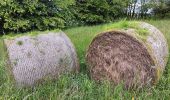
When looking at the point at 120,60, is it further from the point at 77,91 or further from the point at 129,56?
the point at 77,91

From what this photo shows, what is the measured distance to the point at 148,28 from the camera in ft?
21.3

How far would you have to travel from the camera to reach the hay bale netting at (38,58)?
591cm

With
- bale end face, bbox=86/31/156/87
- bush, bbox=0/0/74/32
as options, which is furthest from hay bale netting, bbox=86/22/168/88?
bush, bbox=0/0/74/32

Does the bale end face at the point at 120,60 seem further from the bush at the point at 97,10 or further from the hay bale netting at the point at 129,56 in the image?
the bush at the point at 97,10

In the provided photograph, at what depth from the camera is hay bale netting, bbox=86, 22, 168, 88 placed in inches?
231

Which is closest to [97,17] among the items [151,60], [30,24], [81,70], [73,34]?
[30,24]

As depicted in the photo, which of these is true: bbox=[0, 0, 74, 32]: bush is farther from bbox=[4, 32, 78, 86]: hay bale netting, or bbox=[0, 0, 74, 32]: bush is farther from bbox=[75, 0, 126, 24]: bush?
bbox=[4, 32, 78, 86]: hay bale netting

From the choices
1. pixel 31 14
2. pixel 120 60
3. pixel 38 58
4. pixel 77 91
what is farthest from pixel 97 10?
pixel 77 91

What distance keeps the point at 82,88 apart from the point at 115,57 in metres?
0.74

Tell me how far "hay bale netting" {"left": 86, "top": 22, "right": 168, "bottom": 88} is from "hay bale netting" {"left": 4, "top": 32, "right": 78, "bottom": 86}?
37cm

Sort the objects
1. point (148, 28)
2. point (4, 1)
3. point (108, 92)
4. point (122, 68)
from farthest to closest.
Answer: point (4, 1) < point (148, 28) < point (122, 68) < point (108, 92)

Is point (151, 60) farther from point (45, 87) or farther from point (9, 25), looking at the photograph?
point (9, 25)

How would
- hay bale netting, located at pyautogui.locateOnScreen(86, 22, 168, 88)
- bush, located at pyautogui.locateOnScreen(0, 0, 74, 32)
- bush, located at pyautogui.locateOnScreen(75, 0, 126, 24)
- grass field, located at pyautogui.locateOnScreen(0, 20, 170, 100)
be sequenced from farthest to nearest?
bush, located at pyautogui.locateOnScreen(75, 0, 126, 24), bush, located at pyautogui.locateOnScreen(0, 0, 74, 32), hay bale netting, located at pyautogui.locateOnScreen(86, 22, 168, 88), grass field, located at pyautogui.locateOnScreen(0, 20, 170, 100)

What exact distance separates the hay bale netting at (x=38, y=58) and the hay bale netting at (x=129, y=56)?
1.22 ft
